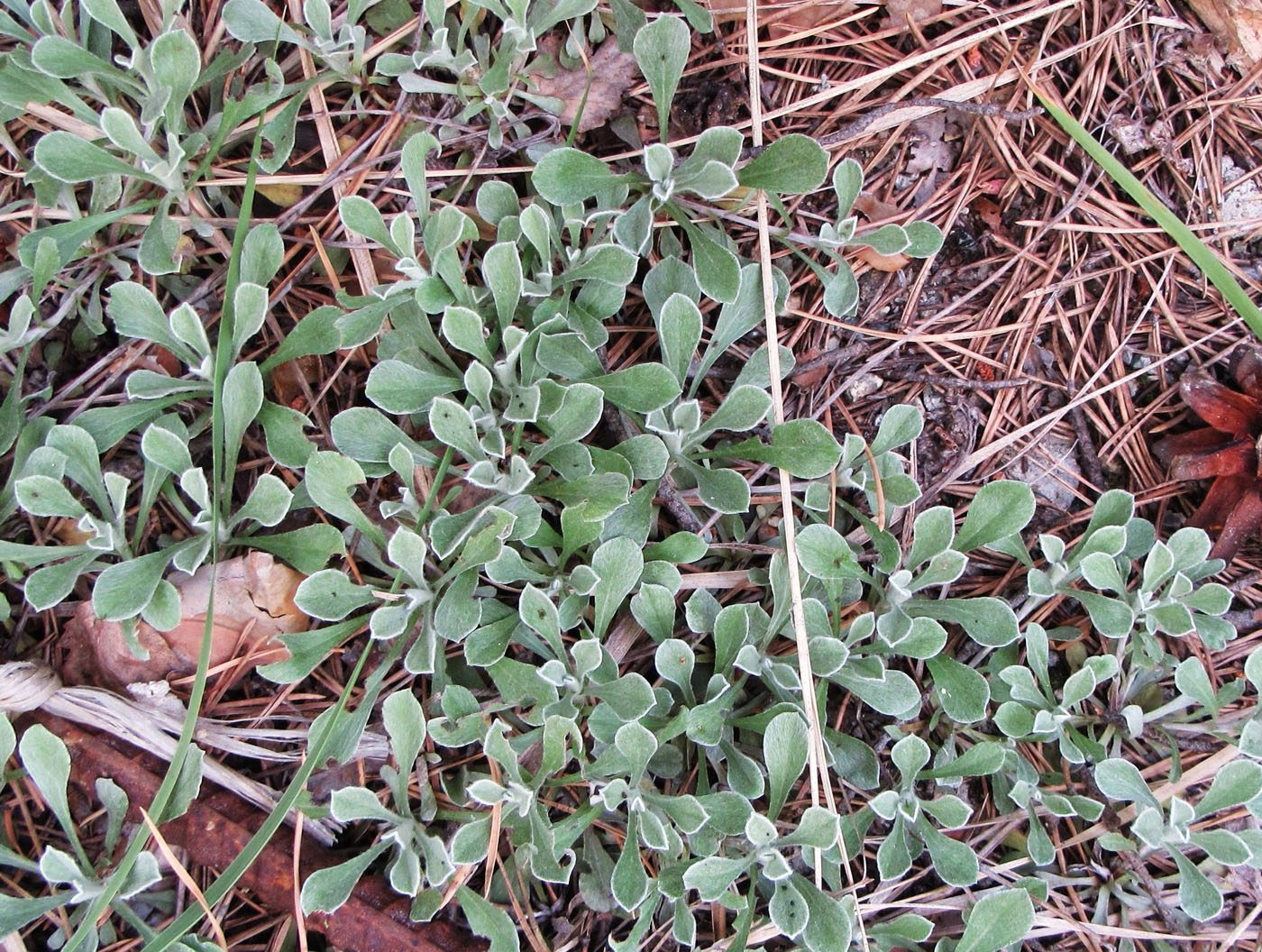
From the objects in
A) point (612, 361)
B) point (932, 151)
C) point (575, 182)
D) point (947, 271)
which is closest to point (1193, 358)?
point (947, 271)

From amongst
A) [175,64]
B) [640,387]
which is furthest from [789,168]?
[175,64]

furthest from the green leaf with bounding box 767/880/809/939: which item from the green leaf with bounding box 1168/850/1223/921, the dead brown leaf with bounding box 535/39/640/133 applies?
the dead brown leaf with bounding box 535/39/640/133

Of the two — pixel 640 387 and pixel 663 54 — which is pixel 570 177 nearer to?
pixel 663 54

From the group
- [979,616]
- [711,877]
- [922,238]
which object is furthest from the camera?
[922,238]

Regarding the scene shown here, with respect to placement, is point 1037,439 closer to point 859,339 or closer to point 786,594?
point 859,339

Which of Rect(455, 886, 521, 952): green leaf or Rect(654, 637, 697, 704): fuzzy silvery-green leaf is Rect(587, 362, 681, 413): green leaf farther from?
Rect(455, 886, 521, 952): green leaf

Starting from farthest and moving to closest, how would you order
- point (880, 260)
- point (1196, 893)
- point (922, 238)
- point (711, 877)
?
1. point (880, 260)
2. point (922, 238)
3. point (1196, 893)
4. point (711, 877)

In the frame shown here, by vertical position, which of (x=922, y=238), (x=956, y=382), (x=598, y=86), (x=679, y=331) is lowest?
(x=956, y=382)

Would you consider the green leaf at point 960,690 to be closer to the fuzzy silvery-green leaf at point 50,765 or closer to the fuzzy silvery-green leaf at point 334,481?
the fuzzy silvery-green leaf at point 334,481
